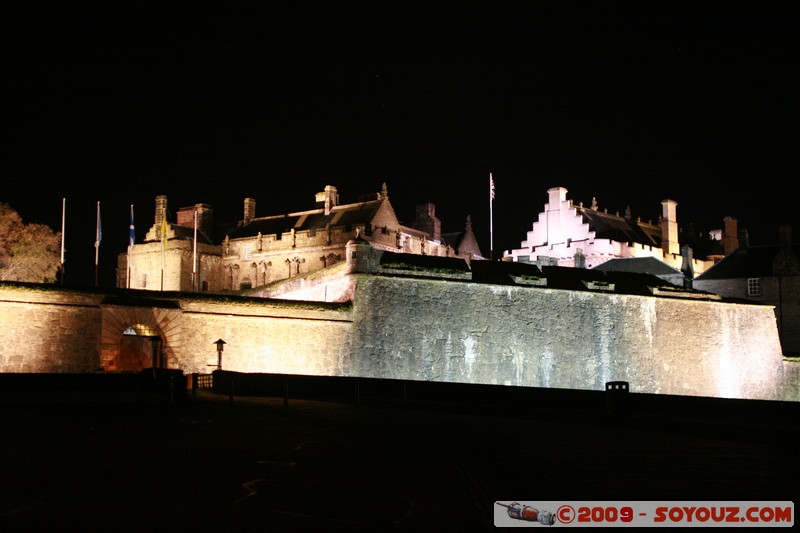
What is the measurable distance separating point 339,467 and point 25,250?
39.2 metres

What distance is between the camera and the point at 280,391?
25.4m

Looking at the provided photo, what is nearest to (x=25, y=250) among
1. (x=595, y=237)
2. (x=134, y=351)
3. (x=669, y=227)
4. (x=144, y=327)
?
(x=134, y=351)

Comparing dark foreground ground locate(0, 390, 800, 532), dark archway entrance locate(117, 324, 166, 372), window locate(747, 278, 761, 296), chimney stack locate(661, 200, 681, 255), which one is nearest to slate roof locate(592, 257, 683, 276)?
window locate(747, 278, 761, 296)

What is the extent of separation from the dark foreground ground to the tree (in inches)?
1123

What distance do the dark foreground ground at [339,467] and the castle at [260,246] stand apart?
39235 mm

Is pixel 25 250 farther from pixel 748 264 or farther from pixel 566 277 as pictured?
pixel 748 264

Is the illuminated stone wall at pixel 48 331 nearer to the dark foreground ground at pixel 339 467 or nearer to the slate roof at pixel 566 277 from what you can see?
the dark foreground ground at pixel 339 467

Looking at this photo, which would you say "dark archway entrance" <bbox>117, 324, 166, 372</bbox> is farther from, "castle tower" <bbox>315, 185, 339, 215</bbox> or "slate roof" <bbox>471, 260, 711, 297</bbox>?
"castle tower" <bbox>315, 185, 339, 215</bbox>

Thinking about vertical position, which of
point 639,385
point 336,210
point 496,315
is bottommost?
point 639,385

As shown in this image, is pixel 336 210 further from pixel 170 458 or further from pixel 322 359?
pixel 170 458

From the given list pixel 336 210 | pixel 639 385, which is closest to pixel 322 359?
pixel 639 385

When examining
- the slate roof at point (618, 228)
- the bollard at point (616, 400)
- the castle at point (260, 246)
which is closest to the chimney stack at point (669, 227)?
the slate roof at point (618, 228)

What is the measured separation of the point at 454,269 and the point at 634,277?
10318 millimetres

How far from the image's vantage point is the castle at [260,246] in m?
57.9
